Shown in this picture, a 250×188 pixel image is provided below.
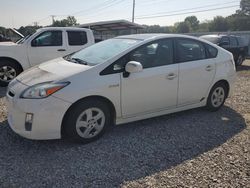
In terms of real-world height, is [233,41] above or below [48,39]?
above

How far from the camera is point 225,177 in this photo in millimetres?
3031

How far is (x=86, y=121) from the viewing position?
3.64 m

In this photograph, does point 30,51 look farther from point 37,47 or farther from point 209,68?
point 209,68

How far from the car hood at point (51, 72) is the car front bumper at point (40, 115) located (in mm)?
263

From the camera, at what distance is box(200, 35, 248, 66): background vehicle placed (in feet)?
42.7

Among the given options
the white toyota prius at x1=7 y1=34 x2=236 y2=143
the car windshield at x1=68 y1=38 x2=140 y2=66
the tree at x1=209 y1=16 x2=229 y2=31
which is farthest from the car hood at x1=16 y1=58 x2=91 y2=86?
the tree at x1=209 y1=16 x2=229 y2=31

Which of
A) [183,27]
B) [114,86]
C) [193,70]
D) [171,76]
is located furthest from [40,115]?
[183,27]

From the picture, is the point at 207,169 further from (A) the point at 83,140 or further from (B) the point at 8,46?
(B) the point at 8,46

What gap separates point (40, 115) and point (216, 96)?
11.6 feet

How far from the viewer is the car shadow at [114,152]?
2967 millimetres

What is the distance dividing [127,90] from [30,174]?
1744mm

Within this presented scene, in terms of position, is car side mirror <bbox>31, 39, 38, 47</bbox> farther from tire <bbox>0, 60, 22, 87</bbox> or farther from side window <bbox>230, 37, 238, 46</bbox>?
side window <bbox>230, 37, 238, 46</bbox>

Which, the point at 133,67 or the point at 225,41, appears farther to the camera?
the point at 225,41

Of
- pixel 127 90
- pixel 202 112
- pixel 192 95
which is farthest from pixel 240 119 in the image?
pixel 127 90
